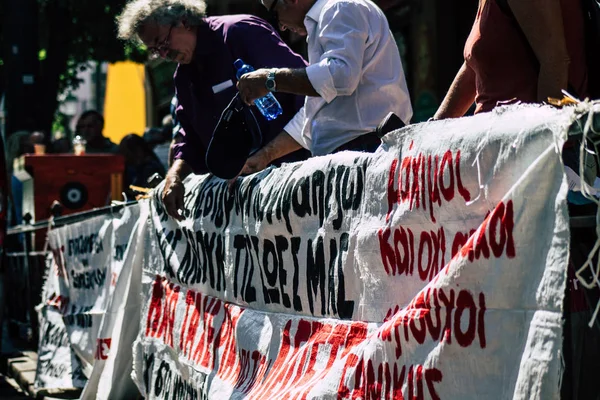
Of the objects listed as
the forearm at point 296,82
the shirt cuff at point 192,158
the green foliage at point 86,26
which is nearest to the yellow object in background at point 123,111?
the green foliage at point 86,26

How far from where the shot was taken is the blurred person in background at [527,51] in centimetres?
332

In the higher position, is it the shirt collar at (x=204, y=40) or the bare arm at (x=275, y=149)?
the shirt collar at (x=204, y=40)

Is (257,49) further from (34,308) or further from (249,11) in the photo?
(249,11)

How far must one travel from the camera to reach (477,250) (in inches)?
109

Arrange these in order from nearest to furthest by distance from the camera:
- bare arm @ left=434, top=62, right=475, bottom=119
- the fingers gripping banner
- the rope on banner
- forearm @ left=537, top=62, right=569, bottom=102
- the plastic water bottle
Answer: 1. the rope on banner
2. the fingers gripping banner
3. forearm @ left=537, top=62, right=569, bottom=102
4. bare arm @ left=434, top=62, right=475, bottom=119
5. the plastic water bottle

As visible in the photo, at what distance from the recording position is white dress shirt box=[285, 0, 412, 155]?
4.24m

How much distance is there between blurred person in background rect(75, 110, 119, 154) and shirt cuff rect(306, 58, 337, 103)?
7.21 metres

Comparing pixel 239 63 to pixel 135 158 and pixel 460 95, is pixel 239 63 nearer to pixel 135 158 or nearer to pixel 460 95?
pixel 460 95

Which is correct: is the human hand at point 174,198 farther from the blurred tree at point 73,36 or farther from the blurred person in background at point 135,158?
the blurred tree at point 73,36

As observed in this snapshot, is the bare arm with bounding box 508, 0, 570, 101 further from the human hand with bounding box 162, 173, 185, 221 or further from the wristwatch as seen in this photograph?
the human hand with bounding box 162, 173, 185, 221

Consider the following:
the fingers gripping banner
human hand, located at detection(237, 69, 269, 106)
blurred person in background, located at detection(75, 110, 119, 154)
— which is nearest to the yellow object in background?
blurred person in background, located at detection(75, 110, 119, 154)

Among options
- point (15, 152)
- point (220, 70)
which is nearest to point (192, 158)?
point (220, 70)

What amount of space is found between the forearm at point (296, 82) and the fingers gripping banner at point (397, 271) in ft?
1.10

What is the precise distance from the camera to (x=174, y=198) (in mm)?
5574
